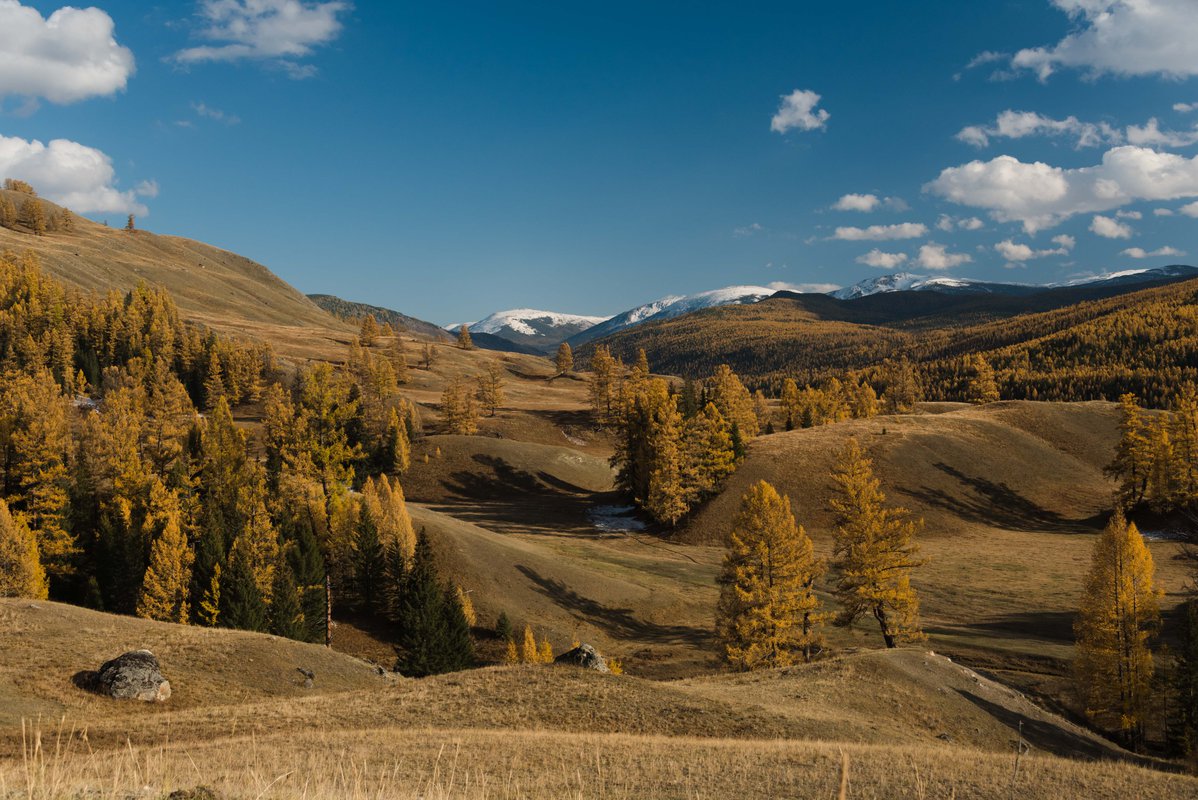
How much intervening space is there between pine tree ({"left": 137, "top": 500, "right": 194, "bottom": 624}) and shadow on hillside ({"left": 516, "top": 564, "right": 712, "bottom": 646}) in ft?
94.0

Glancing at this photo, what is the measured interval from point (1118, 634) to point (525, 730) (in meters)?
35.7

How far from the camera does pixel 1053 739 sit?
32.1 metres

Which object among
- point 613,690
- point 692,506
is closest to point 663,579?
point 692,506

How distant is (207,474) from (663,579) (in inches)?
1826

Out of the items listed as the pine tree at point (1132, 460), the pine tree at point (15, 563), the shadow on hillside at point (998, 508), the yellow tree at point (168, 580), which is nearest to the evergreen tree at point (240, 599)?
the yellow tree at point (168, 580)

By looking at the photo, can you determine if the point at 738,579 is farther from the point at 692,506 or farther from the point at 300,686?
the point at 692,506

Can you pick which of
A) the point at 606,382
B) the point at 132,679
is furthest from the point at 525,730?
the point at 606,382

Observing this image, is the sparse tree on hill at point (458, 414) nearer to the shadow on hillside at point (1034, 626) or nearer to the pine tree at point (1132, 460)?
the shadow on hillside at point (1034, 626)

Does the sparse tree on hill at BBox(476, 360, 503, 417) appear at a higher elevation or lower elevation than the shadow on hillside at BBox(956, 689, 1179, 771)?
higher

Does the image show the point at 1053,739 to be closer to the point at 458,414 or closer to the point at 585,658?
the point at 585,658

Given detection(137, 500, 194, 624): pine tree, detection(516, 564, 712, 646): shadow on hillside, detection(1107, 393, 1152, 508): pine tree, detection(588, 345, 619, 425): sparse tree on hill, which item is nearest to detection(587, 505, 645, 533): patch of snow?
detection(516, 564, 712, 646): shadow on hillside

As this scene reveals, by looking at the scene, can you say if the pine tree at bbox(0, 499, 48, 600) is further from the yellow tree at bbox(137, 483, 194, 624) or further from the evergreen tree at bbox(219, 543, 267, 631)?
the evergreen tree at bbox(219, 543, 267, 631)

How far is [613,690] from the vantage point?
91.6 feet

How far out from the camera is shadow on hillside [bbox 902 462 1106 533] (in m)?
86.7
